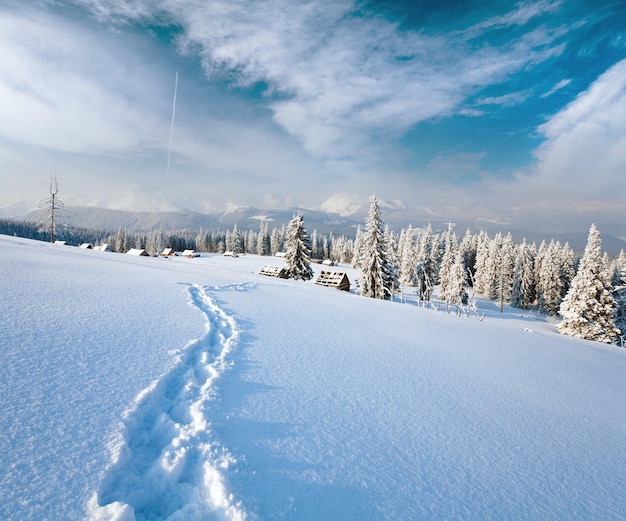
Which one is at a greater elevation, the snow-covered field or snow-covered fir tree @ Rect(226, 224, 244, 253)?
snow-covered fir tree @ Rect(226, 224, 244, 253)

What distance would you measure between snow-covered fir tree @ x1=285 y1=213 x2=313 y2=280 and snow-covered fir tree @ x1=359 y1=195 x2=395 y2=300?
8157mm

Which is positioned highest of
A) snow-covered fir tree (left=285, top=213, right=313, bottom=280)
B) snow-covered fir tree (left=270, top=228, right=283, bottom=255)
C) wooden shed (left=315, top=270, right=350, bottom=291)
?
snow-covered fir tree (left=270, top=228, right=283, bottom=255)

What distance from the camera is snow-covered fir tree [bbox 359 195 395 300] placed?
33.0 meters

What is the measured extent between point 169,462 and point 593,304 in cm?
3845

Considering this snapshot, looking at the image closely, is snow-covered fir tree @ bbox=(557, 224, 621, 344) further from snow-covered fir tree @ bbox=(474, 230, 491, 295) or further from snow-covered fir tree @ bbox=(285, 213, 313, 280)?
snow-covered fir tree @ bbox=(474, 230, 491, 295)

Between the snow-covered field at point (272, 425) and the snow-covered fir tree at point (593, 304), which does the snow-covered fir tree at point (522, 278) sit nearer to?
the snow-covered fir tree at point (593, 304)

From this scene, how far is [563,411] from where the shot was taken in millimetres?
5223

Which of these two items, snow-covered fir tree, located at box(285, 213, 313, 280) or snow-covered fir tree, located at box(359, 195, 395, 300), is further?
snow-covered fir tree, located at box(285, 213, 313, 280)

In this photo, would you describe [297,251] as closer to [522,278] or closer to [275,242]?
[522,278]

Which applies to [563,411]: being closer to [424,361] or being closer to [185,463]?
[424,361]

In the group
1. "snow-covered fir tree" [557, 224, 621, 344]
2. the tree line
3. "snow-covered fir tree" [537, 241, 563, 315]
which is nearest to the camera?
"snow-covered fir tree" [557, 224, 621, 344]

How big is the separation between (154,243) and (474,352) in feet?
438

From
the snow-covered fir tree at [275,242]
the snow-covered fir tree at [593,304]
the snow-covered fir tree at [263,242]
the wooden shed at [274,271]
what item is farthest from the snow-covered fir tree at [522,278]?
the snow-covered fir tree at [263,242]

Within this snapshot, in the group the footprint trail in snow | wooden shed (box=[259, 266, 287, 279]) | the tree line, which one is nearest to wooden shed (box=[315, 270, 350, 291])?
the tree line
